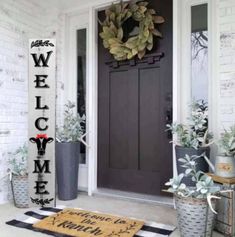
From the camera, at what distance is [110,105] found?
3213 millimetres

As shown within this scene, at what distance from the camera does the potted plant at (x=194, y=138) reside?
2.36m

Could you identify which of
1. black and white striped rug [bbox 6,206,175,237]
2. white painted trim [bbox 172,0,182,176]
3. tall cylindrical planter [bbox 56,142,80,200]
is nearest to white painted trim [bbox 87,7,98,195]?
tall cylindrical planter [bbox 56,142,80,200]

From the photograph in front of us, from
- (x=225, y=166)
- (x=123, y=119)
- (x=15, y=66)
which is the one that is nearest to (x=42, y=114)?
(x=15, y=66)

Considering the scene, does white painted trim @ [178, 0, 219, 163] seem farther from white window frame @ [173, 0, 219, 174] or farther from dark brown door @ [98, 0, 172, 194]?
dark brown door @ [98, 0, 172, 194]

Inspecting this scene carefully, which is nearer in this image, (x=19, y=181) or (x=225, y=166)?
(x=225, y=166)

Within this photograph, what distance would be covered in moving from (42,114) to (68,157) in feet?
2.14

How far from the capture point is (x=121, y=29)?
3.03 m

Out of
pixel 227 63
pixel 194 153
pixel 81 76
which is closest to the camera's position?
pixel 194 153

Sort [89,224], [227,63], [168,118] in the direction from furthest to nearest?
[168,118] → [227,63] → [89,224]

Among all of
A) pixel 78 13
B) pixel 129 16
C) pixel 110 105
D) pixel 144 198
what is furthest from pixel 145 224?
pixel 78 13

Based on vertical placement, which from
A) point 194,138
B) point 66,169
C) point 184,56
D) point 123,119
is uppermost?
point 184,56

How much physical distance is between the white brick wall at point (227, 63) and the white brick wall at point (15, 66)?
6.19 ft

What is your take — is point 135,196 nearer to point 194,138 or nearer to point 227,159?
point 194,138

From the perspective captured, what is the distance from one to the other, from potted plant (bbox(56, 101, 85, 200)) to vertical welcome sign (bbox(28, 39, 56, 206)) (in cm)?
43
